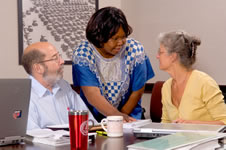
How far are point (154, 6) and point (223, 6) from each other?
2.81 ft

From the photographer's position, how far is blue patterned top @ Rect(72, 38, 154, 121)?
268 cm

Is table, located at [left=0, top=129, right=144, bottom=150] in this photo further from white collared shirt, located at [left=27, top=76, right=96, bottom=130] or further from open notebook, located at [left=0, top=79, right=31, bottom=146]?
white collared shirt, located at [left=27, top=76, right=96, bottom=130]

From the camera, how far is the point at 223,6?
3.57 m

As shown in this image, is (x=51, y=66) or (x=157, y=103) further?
(x=157, y=103)

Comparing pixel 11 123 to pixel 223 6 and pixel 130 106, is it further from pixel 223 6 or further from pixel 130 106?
pixel 223 6

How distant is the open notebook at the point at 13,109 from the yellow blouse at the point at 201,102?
1215 millimetres

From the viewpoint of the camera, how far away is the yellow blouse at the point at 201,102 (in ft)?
7.55

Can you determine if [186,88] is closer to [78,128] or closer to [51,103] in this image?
[51,103]

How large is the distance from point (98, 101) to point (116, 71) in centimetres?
30

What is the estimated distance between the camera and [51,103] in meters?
2.33

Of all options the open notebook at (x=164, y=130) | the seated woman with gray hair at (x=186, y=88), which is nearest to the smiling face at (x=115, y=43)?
the seated woman with gray hair at (x=186, y=88)

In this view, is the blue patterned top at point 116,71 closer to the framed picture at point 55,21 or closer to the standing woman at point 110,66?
the standing woman at point 110,66

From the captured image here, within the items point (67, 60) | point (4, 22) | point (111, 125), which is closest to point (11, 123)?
point (111, 125)

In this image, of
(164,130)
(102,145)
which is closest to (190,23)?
(164,130)
